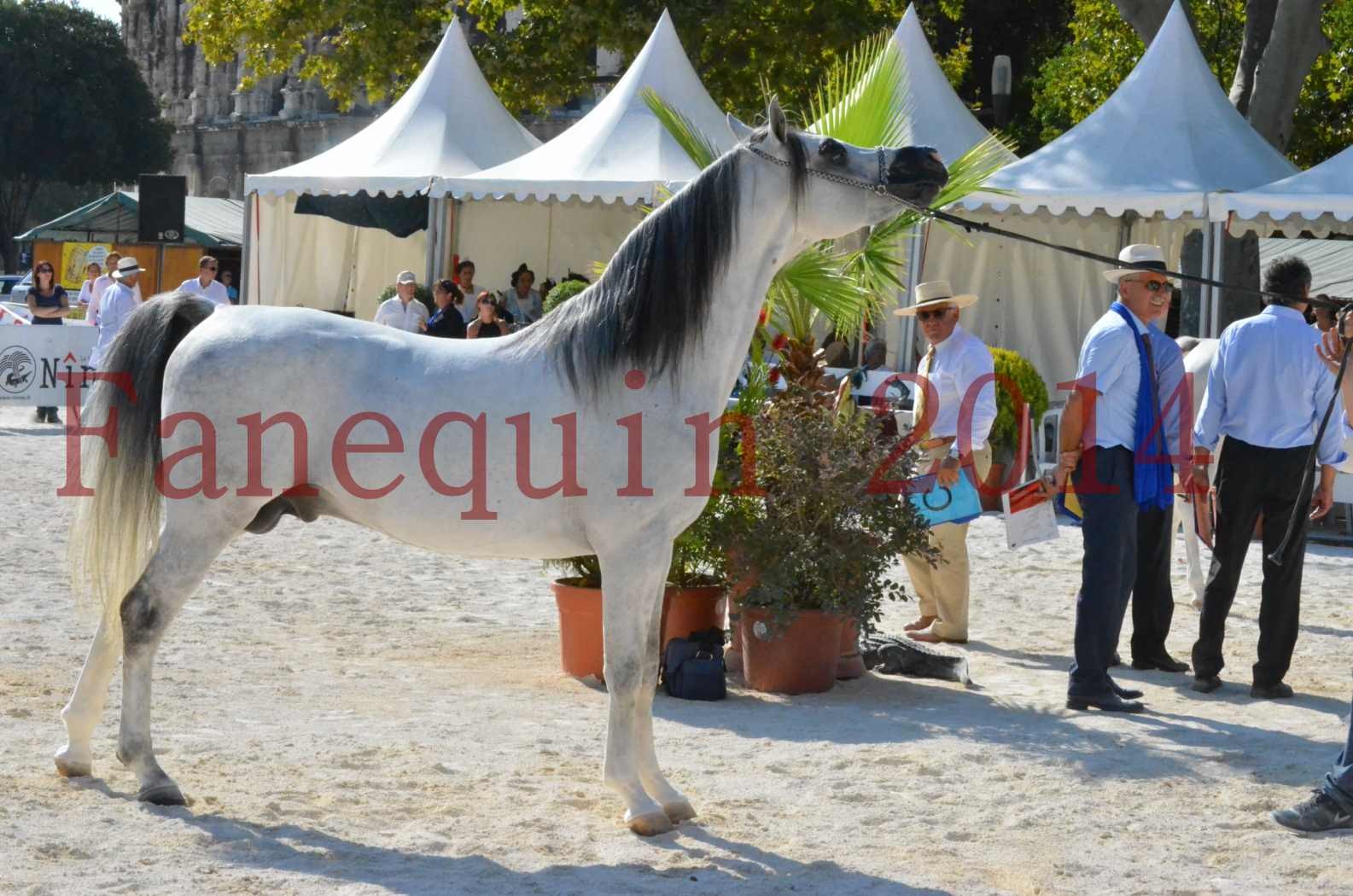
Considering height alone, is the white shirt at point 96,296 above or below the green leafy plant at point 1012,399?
above

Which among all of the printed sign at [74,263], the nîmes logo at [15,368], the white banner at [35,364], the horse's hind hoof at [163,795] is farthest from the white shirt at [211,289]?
the printed sign at [74,263]

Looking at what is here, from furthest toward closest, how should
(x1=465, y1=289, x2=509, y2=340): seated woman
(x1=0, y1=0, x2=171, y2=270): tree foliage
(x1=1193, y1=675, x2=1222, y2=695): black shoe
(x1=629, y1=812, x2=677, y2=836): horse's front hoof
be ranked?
1. (x1=0, y1=0, x2=171, y2=270): tree foliage
2. (x1=465, y1=289, x2=509, y2=340): seated woman
3. (x1=1193, y1=675, x2=1222, y2=695): black shoe
4. (x1=629, y1=812, x2=677, y2=836): horse's front hoof

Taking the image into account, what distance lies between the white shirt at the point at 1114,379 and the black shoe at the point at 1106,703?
102 cm

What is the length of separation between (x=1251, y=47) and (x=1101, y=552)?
13345 mm

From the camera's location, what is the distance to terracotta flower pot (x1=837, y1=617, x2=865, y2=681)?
22.4 feet

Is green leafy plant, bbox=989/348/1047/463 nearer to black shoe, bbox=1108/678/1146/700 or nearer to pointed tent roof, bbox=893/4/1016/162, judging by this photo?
pointed tent roof, bbox=893/4/1016/162

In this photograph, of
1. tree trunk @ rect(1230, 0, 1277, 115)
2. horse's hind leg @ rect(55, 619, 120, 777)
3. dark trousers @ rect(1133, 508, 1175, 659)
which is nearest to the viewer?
horse's hind leg @ rect(55, 619, 120, 777)

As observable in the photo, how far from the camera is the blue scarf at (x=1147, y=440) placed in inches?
250

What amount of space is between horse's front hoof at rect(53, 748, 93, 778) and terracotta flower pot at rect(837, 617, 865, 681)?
3.18 m

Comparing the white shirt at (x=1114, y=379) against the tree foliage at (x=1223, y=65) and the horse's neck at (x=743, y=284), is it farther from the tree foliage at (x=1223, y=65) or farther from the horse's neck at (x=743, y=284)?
the tree foliage at (x=1223, y=65)

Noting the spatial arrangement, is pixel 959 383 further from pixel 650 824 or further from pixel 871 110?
pixel 650 824

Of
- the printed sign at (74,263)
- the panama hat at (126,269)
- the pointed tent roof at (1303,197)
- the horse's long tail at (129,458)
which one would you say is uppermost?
the printed sign at (74,263)

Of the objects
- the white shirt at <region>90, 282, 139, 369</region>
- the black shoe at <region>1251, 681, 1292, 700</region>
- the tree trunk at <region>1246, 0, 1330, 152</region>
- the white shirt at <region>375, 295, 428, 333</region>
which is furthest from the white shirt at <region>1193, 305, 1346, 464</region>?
the white shirt at <region>90, 282, 139, 369</region>

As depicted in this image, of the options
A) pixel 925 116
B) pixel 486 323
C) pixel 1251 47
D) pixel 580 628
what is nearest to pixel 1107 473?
pixel 580 628
